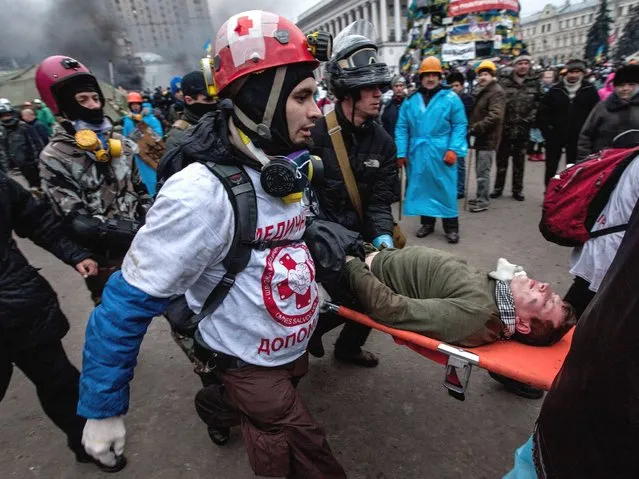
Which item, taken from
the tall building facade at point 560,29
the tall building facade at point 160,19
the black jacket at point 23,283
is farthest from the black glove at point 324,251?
the tall building facade at point 560,29

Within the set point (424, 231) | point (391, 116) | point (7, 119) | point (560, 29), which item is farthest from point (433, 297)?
point (560, 29)

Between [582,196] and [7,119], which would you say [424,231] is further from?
[7,119]

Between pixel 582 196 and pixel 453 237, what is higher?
pixel 582 196

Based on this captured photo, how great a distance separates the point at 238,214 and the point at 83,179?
66.0 inches

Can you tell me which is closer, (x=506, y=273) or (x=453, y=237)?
(x=506, y=273)

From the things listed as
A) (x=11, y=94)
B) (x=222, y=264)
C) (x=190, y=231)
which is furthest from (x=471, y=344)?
(x=11, y=94)

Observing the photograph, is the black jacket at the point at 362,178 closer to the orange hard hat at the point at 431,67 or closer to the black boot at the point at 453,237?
the orange hard hat at the point at 431,67

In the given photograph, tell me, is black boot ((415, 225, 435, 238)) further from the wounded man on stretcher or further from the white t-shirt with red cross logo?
the white t-shirt with red cross logo

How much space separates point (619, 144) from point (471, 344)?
1.55 m

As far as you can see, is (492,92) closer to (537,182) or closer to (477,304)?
(537,182)

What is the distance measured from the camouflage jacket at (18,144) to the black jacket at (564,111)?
31.1 feet

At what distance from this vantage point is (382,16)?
59.2m

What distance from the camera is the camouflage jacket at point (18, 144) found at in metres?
7.86

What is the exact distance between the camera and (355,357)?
2.94 meters
